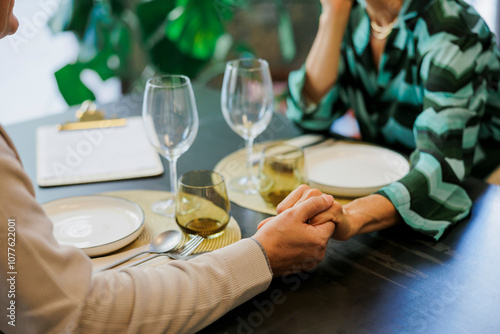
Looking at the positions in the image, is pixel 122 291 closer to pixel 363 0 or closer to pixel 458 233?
pixel 458 233

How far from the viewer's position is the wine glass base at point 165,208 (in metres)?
1.01

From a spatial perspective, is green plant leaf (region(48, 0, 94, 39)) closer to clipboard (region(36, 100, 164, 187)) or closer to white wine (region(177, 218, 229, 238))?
clipboard (region(36, 100, 164, 187))

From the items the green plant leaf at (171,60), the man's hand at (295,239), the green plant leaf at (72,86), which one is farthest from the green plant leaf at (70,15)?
the man's hand at (295,239)

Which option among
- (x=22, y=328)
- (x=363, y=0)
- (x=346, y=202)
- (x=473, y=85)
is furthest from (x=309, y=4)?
(x=22, y=328)

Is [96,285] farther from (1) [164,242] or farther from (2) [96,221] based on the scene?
(2) [96,221]

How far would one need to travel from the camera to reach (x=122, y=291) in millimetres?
686

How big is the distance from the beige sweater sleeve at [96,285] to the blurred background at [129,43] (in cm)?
133

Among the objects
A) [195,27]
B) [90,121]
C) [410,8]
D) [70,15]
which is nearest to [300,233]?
[410,8]

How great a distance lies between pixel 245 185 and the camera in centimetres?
113

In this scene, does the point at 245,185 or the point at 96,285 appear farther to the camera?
the point at 245,185

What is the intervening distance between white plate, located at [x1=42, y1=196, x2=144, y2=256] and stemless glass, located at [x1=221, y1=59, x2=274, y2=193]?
249mm

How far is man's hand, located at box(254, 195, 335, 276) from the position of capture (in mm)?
813

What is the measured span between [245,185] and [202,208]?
249 mm

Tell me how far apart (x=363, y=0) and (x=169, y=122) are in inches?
28.6
